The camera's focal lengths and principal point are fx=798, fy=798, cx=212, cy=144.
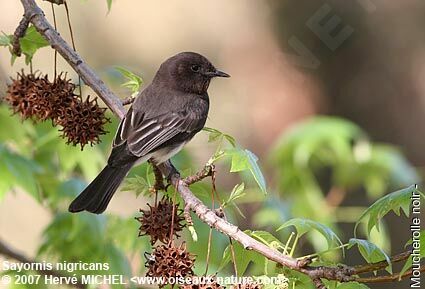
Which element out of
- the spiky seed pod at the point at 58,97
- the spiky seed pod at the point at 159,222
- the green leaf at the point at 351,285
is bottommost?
the green leaf at the point at 351,285

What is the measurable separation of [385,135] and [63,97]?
4.63m

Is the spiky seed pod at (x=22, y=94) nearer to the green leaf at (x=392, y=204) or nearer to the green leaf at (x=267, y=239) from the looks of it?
the green leaf at (x=267, y=239)

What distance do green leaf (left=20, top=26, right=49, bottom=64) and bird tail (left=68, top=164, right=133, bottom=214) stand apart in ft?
1.90

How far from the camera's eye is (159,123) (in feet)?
12.7

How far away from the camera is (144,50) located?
8.77 m

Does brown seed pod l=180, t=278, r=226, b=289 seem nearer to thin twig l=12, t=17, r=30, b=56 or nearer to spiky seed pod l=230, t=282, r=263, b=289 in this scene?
spiky seed pod l=230, t=282, r=263, b=289

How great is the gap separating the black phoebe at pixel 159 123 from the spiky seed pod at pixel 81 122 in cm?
29

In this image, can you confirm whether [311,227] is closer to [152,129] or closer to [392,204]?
[392,204]

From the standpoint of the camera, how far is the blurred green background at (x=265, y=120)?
407cm

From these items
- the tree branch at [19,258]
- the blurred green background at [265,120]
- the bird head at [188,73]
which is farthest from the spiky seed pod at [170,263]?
the bird head at [188,73]

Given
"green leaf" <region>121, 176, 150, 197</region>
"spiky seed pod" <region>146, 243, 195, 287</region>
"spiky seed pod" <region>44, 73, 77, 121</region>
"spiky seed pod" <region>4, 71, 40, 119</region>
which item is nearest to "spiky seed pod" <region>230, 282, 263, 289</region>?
"spiky seed pod" <region>146, 243, 195, 287</region>

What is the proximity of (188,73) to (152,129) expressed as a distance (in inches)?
25.8

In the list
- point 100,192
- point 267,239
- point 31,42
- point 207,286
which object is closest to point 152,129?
point 100,192

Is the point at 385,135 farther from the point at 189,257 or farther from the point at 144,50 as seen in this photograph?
the point at 189,257
